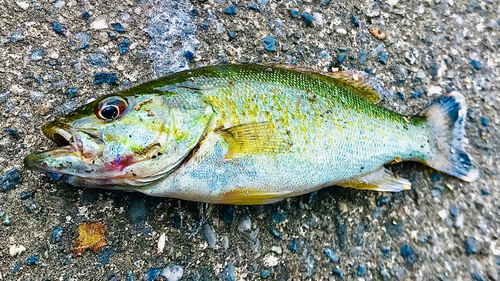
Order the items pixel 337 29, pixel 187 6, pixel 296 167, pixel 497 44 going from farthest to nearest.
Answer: pixel 497 44 < pixel 337 29 < pixel 187 6 < pixel 296 167

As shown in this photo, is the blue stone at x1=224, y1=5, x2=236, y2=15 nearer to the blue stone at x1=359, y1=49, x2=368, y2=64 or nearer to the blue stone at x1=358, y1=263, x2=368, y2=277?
the blue stone at x1=359, y1=49, x2=368, y2=64

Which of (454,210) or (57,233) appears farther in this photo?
(454,210)

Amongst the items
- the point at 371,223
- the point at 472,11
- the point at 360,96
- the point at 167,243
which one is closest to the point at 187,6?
the point at 360,96

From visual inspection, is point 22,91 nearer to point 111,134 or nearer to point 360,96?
point 111,134

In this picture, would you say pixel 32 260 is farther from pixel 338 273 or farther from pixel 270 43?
pixel 270 43

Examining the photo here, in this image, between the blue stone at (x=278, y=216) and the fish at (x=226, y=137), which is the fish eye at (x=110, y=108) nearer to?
the fish at (x=226, y=137)

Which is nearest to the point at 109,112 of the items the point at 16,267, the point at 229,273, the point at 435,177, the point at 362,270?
the point at 16,267
